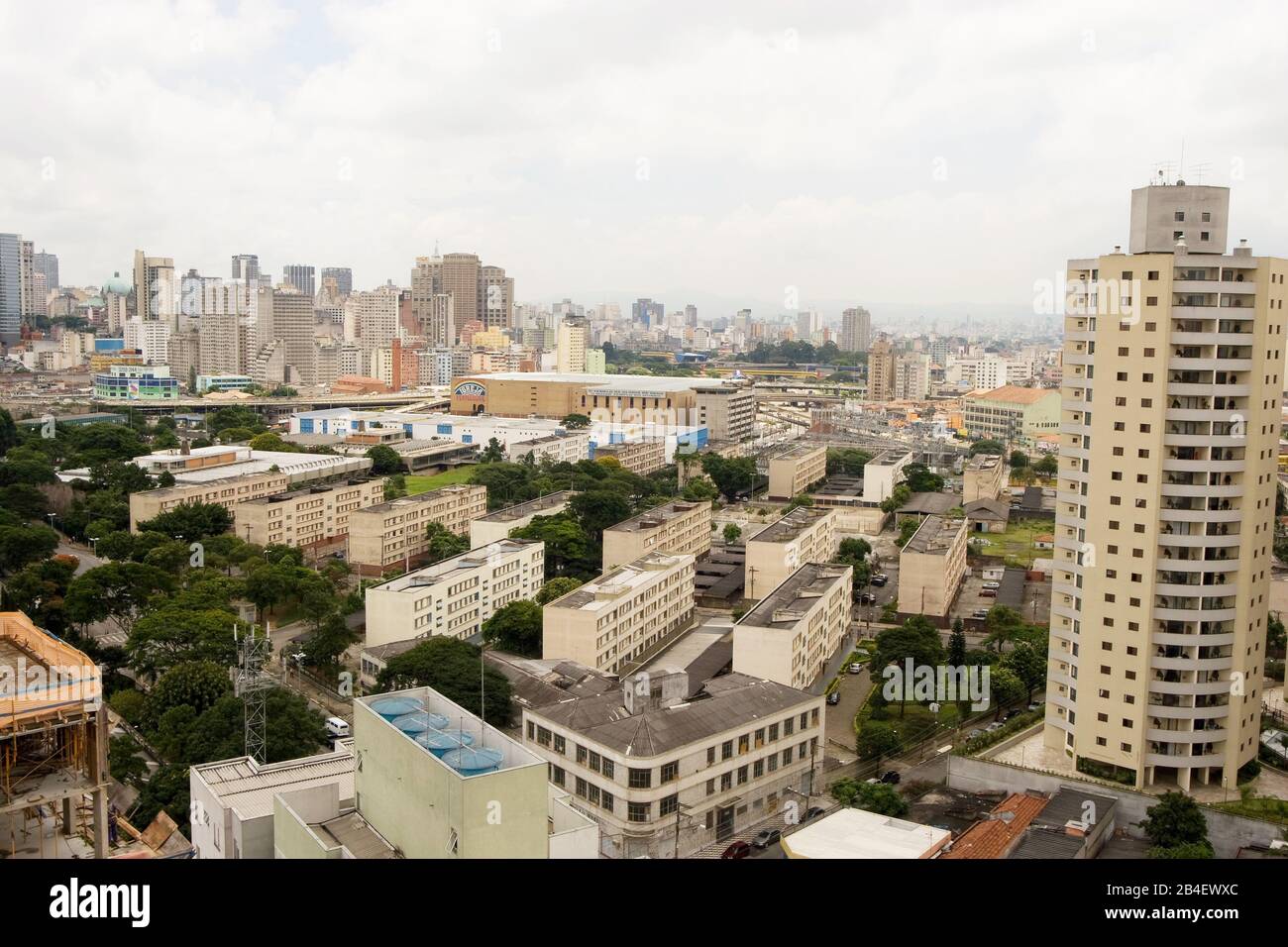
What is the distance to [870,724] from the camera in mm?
9984

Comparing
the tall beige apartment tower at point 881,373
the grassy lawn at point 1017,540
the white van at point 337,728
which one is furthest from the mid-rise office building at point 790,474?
the tall beige apartment tower at point 881,373

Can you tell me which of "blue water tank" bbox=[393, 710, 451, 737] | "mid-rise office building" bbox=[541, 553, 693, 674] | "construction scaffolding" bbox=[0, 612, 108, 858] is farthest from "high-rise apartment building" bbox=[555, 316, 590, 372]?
"construction scaffolding" bbox=[0, 612, 108, 858]

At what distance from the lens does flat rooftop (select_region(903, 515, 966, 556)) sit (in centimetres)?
1506

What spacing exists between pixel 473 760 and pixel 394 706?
0.96 m

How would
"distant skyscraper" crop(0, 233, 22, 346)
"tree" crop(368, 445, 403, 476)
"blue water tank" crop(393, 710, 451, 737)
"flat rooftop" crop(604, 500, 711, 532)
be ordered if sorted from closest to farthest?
"blue water tank" crop(393, 710, 451, 737) < "flat rooftop" crop(604, 500, 711, 532) < "tree" crop(368, 445, 403, 476) < "distant skyscraper" crop(0, 233, 22, 346)

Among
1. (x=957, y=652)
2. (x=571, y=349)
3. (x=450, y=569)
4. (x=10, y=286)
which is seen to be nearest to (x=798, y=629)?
(x=957, y=652)

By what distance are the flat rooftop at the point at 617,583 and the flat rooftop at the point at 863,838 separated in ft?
15.5

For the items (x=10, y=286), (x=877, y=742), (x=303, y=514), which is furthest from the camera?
(x=10, y=286)

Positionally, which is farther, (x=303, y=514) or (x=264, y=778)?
(x=303, y=514)

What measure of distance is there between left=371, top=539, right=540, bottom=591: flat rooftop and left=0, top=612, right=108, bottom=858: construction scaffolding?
7630mm

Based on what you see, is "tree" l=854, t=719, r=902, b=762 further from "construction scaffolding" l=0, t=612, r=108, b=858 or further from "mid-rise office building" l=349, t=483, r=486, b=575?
"mid-rise office building" l=349, t=483, r=486, b=575

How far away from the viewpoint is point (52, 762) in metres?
4.71

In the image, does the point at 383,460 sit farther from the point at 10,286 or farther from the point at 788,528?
the point at 10,286
